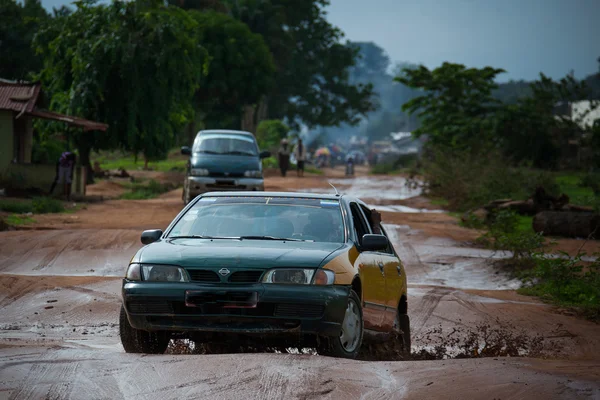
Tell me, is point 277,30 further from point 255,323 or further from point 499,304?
point 255,323

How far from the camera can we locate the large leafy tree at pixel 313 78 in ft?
270

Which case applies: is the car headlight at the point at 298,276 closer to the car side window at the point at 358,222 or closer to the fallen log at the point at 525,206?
the car side window at the point at 358,222

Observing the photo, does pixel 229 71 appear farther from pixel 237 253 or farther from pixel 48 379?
pixel 48 379

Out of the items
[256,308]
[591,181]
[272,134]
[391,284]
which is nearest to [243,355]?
[256,308]

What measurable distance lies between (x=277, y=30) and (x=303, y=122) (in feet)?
46.9

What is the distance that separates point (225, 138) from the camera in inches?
1057

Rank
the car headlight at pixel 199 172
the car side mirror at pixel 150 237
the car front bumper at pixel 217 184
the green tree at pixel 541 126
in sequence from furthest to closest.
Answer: the green tree at pixel 541 126, the car headlight at pixel 199 172, the car front bumper at pixel 217 184, the car side mirror at pixel 150 237

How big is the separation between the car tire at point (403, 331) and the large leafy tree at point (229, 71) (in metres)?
49.9

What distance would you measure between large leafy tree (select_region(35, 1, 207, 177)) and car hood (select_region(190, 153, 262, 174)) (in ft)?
28.3

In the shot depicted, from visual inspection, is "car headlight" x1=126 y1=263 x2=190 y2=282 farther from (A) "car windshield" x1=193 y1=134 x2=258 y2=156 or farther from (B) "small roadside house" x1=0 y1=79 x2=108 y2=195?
(B) "small roadside house" x1=0 y1=79 x2=108 y2=195

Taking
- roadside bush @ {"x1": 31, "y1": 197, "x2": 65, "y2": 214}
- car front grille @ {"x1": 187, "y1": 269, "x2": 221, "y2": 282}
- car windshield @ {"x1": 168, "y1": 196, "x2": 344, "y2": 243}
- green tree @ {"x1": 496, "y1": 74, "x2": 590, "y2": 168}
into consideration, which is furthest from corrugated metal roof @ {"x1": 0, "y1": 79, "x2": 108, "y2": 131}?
green tree @ {"x1": 496, "y1": 74, "x2": 590, "y2": 168}

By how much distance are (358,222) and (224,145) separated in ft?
57.9

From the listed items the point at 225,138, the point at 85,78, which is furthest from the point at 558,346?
the point at 85,78

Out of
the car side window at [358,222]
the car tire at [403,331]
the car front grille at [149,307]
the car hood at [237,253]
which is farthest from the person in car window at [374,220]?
the car front grille at [149,307]
